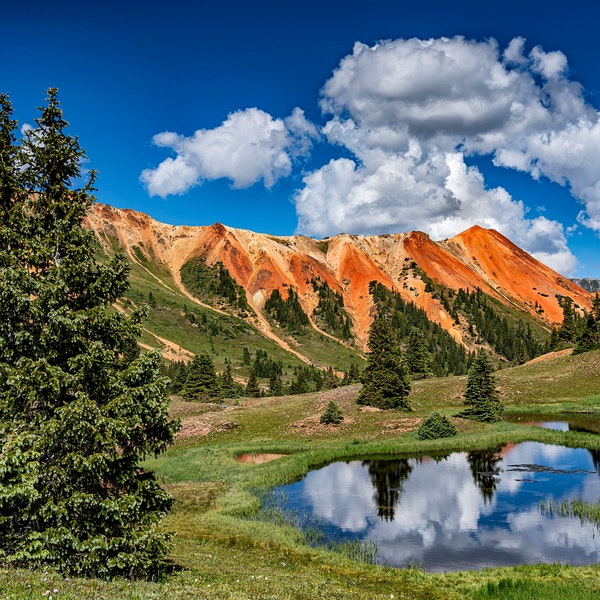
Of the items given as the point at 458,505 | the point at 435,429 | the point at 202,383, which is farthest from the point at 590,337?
the point at 458,505

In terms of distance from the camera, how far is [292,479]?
44844mm

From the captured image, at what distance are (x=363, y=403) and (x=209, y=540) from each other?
2086 inches

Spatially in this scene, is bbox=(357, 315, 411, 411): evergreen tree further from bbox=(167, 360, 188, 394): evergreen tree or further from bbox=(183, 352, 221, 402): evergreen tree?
bbox=(167, 360, 188, 394): evergreen tree

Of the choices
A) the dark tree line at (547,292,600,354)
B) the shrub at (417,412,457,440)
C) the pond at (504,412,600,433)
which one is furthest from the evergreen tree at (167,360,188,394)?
the dark tree line at (547,292,600,354)

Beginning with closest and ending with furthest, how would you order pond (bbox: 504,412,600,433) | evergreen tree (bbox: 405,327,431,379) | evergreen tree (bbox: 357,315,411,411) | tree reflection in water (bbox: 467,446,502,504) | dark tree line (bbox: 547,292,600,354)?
tree reflection in water (bbox: 467,446,502,504)
pond (bbox: 504,412,600,433)
evergreen tree (bbox: 357,315,411,411)
dark tree line (bbox: 547,292,600,354)
evergreen tree (bbox: 405,327,431,379)

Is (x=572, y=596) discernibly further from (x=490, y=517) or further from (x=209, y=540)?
(x=209, y=540)

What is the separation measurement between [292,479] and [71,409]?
32891mm

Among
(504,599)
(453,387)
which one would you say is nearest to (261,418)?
(453,387)

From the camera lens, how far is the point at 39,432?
1572cm

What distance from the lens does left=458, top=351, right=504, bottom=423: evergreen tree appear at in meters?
67.1

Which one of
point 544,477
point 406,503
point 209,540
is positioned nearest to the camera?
point 209,540

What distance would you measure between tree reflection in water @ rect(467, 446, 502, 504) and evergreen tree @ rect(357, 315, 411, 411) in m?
23.6

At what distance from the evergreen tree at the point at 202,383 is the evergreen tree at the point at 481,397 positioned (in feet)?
166

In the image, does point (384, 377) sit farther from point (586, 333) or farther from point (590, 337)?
point (590, 337)
